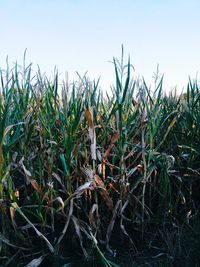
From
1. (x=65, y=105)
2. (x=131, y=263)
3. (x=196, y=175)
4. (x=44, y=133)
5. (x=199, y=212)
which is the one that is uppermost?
(x=65, y=105)

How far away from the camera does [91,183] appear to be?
2016 mm

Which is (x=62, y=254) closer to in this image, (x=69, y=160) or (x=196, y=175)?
(x=69, y=160)

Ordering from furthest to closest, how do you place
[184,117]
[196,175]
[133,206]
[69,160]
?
[184,117] < [196,175] < [133,206] < [69,160]


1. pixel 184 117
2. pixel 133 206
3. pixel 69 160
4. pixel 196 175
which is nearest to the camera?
pixel 69 160

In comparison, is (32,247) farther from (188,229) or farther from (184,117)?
(184,117)

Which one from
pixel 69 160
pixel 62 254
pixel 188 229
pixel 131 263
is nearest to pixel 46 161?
pixel 69 160

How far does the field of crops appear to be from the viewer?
1969 mm

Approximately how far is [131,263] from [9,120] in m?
0.98

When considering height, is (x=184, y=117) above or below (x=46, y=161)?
above

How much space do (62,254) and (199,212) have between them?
35.2 inches

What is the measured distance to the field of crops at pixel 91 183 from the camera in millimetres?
1969

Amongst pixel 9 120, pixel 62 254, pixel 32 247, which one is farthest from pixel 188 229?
pixel 9 120

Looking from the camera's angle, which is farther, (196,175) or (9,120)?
(196,175)

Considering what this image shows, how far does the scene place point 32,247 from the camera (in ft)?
6.68
